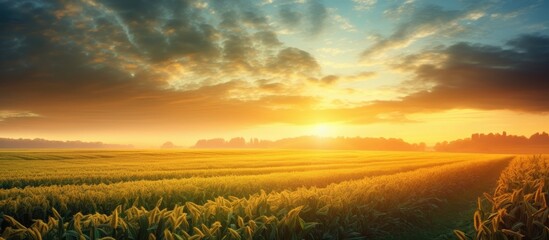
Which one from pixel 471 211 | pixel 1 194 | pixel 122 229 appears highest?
pixel 122 229

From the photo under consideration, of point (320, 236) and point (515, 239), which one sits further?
point (320, 236)

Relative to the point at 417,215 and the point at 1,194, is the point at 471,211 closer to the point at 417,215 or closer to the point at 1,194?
the point at 417,215

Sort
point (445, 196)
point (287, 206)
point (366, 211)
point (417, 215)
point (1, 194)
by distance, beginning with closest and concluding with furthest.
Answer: point (287, 206) → point (366, 211) → point (417, 215) → point (1, 194) → point (445, 196)

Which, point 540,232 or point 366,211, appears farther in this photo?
point 366,211

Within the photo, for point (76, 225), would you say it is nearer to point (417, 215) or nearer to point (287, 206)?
point (287, 206)

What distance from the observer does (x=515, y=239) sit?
381cm

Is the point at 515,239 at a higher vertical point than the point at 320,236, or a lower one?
higher

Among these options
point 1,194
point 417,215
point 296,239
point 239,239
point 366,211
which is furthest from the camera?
point 1,194

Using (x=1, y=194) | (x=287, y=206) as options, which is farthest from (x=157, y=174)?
(x=287, y=206)

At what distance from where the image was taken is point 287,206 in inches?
256

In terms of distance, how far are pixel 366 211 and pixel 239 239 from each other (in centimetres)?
558

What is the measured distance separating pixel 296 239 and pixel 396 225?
628 centimetres

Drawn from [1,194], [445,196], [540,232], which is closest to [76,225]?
[540,232]

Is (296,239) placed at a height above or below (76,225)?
below
